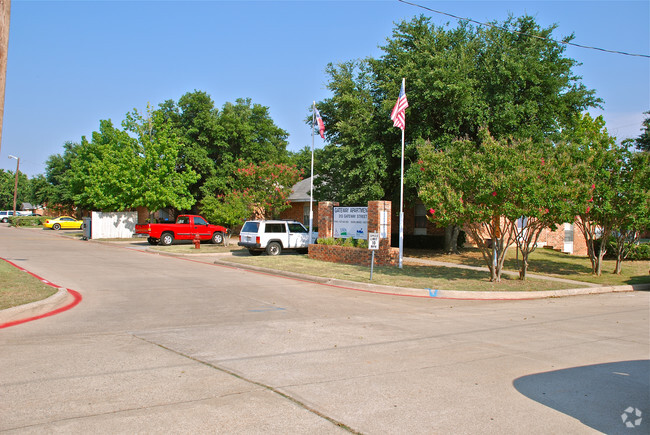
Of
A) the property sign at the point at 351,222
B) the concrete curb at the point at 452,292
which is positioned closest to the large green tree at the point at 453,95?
the property sign at the point at 351,222

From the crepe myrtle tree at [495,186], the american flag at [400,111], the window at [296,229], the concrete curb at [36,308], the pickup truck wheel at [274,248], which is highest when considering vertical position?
the american flag at [400,111]

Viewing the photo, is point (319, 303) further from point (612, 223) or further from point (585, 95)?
point (585, 95)

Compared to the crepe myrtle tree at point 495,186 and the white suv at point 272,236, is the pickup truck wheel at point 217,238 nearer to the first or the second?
the white suv at point 272,236

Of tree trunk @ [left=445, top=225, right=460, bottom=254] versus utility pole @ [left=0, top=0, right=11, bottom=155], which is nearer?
utility pole @ [left=0, top=0, right=11, bottom=155]

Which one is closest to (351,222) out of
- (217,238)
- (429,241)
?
(429,241)

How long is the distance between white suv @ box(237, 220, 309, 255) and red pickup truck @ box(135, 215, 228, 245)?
7.14 metres

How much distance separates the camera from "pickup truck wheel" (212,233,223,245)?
1248 inches

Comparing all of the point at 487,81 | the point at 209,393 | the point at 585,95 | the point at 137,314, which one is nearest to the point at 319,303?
the point at 137,314

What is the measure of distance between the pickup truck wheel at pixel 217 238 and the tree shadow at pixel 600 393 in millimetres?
27237

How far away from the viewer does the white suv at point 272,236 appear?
77.5 ft

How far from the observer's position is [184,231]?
3075 cm

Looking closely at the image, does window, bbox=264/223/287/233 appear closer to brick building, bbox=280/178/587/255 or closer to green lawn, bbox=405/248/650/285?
green lawn, bbox=405/248/650/285

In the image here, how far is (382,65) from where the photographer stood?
2383 centimetres

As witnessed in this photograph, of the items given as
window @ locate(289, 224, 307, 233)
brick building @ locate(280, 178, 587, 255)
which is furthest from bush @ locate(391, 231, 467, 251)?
window @ locate(289, 224, 307, 233)
